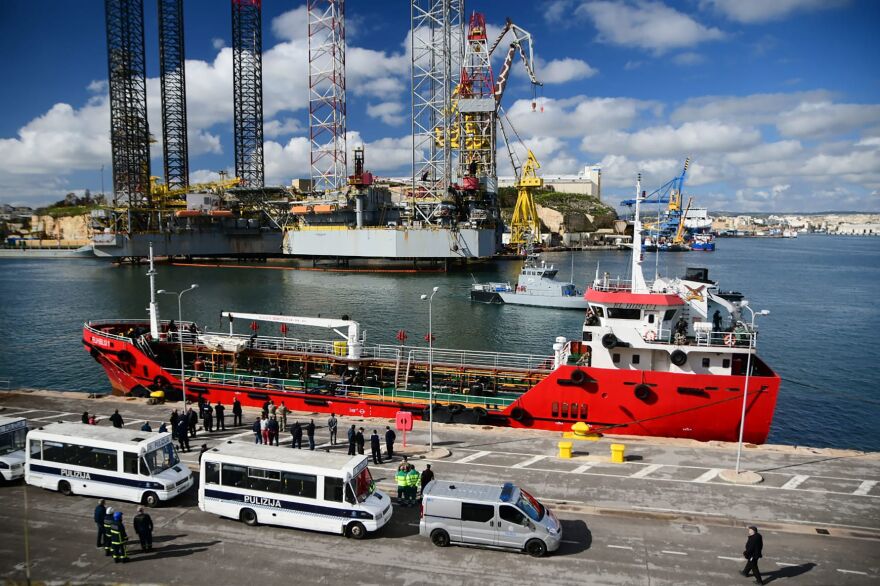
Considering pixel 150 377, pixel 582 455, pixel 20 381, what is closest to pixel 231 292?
→ pixel 20 381

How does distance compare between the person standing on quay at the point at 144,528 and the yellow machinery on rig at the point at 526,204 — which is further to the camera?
the yellow machinery on rig at the point at 526,204

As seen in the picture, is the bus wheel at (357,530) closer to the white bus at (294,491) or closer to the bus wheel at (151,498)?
the white bus at (294,491)

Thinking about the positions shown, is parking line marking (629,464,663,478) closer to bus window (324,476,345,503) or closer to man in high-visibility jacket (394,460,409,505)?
man in high-visibility jacket (394,460,409,505)

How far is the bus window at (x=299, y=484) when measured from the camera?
11516 mm

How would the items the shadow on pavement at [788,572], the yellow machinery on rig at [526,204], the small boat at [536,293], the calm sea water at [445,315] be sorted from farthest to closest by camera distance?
1. the yellow machinery on rig at [526,204]
2. the small boat at [536,293]
3. the calm sea water at [445,315]
4. the shadow on pavement at [788,572]

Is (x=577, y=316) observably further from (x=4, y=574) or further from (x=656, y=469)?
(x=4, y=574)

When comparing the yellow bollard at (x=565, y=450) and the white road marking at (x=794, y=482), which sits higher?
the yellow bollard at (x=565, y=450)

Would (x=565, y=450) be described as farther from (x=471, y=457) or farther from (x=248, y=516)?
(x=248, y=516)

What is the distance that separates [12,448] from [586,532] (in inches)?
565

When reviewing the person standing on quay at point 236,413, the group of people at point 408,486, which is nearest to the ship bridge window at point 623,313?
the group of people at point 408,486

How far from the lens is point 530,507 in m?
11.1

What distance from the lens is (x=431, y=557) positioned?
1092cm

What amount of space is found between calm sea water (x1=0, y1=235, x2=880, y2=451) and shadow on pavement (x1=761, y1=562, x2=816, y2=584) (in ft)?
52.9

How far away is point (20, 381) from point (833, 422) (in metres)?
43.9
